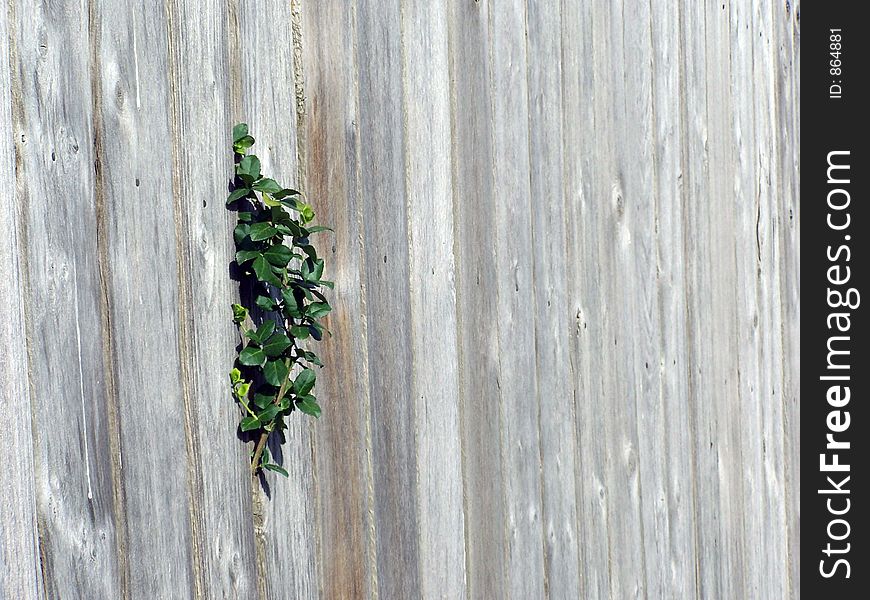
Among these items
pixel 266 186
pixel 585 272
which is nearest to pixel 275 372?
pixel 266 186

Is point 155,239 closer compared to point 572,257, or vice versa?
point 155,239

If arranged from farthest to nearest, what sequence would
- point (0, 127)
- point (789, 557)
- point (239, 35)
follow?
point (789, 557) < point (239, 35) < point (0, 127)

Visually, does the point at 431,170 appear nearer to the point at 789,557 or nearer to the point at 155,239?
the point at 155,239

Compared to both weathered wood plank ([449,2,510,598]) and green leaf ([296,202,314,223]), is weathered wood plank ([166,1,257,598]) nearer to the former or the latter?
green leaf ([296,202,314,223])

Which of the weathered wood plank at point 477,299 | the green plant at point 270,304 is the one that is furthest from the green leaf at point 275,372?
the weathered wood plank at point 477,299

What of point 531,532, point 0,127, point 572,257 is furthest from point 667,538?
point 0,127

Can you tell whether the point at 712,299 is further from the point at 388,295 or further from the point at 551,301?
the point at 388,295

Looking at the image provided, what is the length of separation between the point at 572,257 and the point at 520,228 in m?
0.20

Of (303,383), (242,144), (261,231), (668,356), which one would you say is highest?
(242,144)

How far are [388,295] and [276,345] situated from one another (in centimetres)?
29

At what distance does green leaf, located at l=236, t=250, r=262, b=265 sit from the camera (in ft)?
4.23

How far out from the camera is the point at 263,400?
1325 mm

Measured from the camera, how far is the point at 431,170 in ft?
5.42

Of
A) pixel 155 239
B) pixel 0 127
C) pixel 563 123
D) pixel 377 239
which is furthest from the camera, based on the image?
pixel 563 123
